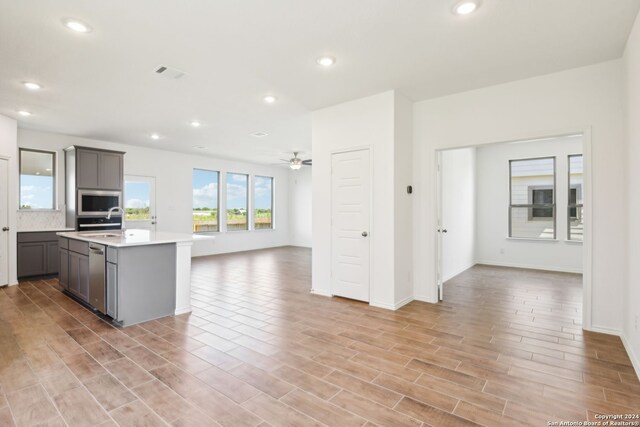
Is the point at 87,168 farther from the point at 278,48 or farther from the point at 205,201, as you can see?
the point at 278,48

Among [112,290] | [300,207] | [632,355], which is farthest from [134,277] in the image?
[300,207]

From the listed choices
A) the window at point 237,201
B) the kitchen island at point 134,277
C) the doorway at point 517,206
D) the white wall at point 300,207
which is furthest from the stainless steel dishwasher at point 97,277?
the white wall at point 300,207

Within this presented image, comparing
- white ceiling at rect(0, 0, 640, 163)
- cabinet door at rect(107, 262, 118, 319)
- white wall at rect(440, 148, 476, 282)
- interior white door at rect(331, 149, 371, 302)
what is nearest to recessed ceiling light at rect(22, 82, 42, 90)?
white ceiling at rect(0, 0, 640, 163)

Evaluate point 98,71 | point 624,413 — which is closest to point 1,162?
point 98,71

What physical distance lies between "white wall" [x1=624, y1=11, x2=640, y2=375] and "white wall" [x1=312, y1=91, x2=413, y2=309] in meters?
2.16

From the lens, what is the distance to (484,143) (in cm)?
403

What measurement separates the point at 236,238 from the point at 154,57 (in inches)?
275

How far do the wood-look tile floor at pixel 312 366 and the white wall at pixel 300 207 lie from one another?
21.6ft

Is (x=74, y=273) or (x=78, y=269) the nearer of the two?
(x=78, y=269)

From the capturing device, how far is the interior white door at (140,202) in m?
7.51

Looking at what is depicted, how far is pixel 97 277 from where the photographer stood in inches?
150

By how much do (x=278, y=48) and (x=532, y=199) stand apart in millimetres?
6670

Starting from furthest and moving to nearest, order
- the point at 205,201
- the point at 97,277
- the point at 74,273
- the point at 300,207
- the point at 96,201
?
the point at 300,207 → the point at 205,201 → the point at 96,201 → the point at 74,273 → the point at 97,277

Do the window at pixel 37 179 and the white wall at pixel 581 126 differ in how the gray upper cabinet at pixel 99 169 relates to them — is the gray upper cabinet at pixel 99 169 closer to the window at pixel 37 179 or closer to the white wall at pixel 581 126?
the window at pixel 37 179
